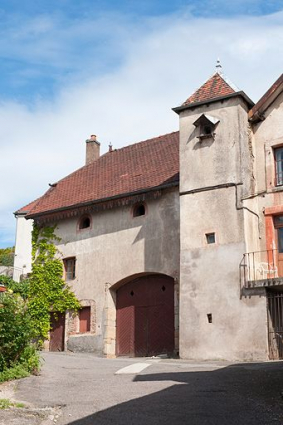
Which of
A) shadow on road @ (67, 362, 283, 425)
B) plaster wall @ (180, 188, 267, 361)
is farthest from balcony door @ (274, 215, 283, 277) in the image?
shadow on road @ (67, 362, 283, 425)

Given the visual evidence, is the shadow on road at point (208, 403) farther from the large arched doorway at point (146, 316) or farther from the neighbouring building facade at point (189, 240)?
the large arched doorway at point (146, 316)

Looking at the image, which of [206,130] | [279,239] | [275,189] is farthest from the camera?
[206,130]

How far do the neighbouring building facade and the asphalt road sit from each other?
265 centimetres

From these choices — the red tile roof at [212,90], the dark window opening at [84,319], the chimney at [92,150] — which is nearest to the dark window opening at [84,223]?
the dark window opening at [84,319]

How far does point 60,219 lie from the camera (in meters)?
26.2

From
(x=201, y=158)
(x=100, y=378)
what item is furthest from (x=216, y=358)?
(x=201, y=158)

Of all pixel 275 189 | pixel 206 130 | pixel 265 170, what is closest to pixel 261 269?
pixel 275 189

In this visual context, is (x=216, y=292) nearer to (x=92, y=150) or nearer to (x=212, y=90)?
(x=212, y=90)

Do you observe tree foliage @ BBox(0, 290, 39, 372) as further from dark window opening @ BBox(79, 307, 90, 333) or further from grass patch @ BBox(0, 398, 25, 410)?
dark window opening @ BBox(79, 307, 90, 333)

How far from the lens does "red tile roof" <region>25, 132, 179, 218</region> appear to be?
23.9 meters

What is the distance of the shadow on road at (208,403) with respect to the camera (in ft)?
32.9

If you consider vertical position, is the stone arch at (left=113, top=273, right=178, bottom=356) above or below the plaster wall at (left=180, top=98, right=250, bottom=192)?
below

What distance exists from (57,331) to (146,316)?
13.9 feet

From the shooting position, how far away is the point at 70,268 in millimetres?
25625
